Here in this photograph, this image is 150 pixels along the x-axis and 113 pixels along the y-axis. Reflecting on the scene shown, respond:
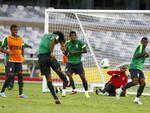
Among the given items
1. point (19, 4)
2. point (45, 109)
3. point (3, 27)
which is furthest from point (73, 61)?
point (19, 4)

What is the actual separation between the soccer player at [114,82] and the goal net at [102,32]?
4.75 feet

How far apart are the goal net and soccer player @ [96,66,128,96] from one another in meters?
1.45

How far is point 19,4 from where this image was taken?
158 feet

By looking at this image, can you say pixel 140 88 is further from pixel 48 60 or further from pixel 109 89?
pixel 109 89

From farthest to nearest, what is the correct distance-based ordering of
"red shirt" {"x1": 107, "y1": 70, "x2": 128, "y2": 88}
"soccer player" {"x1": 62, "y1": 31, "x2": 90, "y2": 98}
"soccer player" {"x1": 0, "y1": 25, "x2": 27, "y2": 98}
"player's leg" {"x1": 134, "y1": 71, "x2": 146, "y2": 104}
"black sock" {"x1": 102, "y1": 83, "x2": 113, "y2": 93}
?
1. "red shirt" {"x1": 107, "y1": 70, "x2": 128, "y2": 88}
2. "black sock" {"x1": 102, "y1": 83, "x2": 113, "y2": 93}
3. "soccer player" {"x1": 62, "y1": 31, "x2": 90, "y2": 98}
4. "soccer player" {"x1": 0, "y1": 25, "x2": 27, "y2": 98}
5. "player's leg" {"x1": 134, "y1": 71, "x2": 146, "y2": 104}

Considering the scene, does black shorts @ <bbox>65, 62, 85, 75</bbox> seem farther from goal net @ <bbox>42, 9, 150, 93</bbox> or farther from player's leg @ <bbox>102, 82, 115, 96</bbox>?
goal net @ <bbox>42, 9, 150, 93</bbox>

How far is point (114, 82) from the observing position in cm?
2105

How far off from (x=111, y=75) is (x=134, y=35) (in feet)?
7.58

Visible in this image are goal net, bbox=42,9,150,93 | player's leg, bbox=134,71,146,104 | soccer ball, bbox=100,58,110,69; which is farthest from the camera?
soccer ball, bbox=100,58,110,69

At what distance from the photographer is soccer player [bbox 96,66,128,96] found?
822 inches

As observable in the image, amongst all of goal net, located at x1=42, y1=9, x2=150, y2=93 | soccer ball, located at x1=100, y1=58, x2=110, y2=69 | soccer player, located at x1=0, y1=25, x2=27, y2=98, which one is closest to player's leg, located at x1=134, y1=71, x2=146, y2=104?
soccer player, located at x1=0, y1=25, x2=27, y2=98

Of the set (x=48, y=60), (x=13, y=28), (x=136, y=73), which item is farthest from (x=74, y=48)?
(x=48, y=60)

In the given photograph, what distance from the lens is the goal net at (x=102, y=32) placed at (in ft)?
74.4

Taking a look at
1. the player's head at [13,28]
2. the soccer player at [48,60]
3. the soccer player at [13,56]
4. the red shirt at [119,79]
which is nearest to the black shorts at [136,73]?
the soccer player at [48,60]
